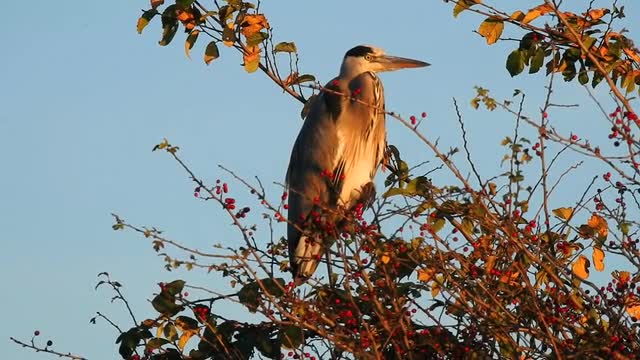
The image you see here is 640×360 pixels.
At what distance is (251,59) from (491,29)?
1047 millimetres

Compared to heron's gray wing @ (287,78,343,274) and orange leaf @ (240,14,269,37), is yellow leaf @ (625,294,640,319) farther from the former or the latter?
heron's gray wing @ (287,78,343,274)

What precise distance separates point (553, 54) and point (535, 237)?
24.8 inches

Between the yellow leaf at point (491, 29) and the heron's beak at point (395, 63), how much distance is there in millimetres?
2463

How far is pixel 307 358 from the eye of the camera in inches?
153

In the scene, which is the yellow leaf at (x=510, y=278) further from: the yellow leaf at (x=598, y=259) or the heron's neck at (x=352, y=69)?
the heron's neck at (x=352, y=69)

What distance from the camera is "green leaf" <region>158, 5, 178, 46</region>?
4.57 meters

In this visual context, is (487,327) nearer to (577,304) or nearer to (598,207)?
(577,304)

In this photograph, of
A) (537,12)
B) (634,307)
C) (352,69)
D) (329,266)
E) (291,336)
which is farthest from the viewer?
(352,69)

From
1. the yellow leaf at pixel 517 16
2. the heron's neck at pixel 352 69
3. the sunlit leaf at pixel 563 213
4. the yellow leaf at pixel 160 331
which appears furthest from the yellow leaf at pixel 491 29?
the heron's neck at pixel 352 69

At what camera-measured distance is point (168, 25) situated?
4.60 meters

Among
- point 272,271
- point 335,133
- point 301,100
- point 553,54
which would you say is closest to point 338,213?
point 272,271

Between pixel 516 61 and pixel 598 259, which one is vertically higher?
pixel 516 61

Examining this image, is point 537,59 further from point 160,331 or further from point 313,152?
point 313,152

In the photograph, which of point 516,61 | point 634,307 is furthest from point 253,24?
point 634,307
